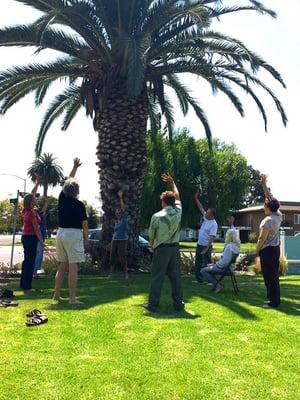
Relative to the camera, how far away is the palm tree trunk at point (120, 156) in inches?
562

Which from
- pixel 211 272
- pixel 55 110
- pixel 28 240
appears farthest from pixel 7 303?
pixel 55 110

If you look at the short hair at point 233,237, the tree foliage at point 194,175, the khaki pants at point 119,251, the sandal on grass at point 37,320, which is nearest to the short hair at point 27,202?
the khaki pants at point 119,251

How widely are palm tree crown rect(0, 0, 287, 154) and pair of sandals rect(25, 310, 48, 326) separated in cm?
706

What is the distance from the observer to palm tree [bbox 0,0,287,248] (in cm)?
1315

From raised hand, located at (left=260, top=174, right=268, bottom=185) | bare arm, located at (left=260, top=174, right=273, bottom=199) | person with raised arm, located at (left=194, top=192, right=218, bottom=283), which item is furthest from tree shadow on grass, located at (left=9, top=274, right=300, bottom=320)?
raised hand, located at (left=260, top=174, right=268, bottom=185)

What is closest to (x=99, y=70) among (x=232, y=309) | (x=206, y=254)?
(x=206, y=254)

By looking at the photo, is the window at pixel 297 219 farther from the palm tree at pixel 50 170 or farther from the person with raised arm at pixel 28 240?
the person with raised arm at pixel 28 240

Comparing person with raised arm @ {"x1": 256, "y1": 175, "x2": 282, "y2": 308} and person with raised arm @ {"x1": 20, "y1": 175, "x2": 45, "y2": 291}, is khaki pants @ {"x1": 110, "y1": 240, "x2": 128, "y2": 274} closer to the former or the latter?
person with raised arm @ {"x1": 20, "y1": 175, "x2": 45, "y2": 291}

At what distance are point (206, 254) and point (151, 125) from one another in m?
8.99

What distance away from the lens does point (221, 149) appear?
3872 cm

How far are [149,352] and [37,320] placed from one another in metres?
1.77

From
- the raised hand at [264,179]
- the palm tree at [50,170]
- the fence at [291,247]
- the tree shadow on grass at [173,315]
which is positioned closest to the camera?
the tree shadow on grass at [173,315]

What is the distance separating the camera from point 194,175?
34938 mm

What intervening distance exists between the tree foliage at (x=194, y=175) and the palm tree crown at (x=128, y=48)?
1767 cm
